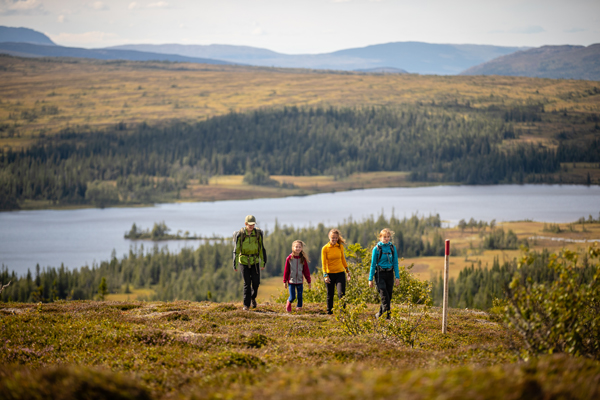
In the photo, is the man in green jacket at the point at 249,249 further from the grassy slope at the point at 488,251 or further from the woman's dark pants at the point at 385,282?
the grassy slope at the point at 488,251

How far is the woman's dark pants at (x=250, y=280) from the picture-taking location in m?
18.0

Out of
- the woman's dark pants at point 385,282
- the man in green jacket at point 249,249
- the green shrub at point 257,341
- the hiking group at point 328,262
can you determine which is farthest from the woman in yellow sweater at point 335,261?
the green shrub at point 257,341

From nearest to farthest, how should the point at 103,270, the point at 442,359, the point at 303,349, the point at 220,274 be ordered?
the point at 442,359 < the point at 303,349 < the point at 103,270 < the point at 220,274

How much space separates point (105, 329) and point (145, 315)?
4246mm

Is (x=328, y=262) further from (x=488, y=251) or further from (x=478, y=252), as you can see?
(x=488, y=251)

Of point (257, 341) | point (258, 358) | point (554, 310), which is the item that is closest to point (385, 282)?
point (257, 341)

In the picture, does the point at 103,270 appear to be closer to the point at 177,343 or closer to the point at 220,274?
the point at 220,274

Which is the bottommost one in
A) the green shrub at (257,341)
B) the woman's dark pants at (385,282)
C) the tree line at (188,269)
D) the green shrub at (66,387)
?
the tree line at (188,269)

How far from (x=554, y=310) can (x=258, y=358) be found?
19.0ft

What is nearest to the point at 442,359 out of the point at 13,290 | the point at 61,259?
the point at 13,290

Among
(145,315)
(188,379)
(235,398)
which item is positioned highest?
(235,398)

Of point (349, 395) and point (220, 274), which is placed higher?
point (349, 395)

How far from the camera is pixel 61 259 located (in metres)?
162

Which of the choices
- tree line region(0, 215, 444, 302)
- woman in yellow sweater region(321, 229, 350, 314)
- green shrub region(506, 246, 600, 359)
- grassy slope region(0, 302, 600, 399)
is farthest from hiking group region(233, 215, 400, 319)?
tree line region(0, 215, 444, 302)
